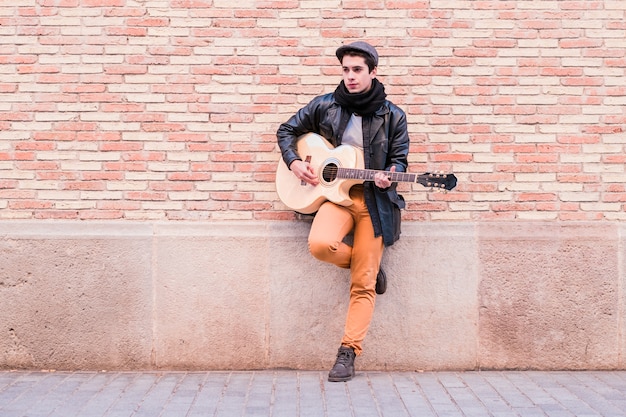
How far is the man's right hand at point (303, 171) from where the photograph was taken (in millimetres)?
5541

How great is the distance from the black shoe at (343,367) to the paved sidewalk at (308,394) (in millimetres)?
63

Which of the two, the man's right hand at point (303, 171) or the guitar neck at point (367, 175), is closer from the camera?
the guitar neck at point (367, 175)

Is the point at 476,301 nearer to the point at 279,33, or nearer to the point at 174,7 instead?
the point at 279,33

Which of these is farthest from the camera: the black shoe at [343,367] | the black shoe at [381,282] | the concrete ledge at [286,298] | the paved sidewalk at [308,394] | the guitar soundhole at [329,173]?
the concrete ledge at [286,298]

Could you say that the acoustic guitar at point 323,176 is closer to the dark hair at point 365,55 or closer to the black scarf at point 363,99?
the black scarf at point 363,99

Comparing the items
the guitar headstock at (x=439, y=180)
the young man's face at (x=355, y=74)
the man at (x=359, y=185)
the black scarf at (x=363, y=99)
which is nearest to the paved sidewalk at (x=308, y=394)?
the man at (x=359, y=185)

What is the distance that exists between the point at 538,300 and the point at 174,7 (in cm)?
335

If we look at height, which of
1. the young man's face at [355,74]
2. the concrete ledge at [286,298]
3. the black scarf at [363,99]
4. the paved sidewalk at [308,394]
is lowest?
the paved sidewalk at [308,394]

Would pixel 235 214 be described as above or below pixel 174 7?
below

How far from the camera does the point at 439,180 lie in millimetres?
5223

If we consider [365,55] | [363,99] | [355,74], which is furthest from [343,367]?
[365,55]

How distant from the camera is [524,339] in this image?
19.4 ft

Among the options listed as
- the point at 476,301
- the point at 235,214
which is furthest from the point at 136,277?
the point at 476,301

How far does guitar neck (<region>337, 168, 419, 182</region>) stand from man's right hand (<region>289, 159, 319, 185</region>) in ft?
0.61
